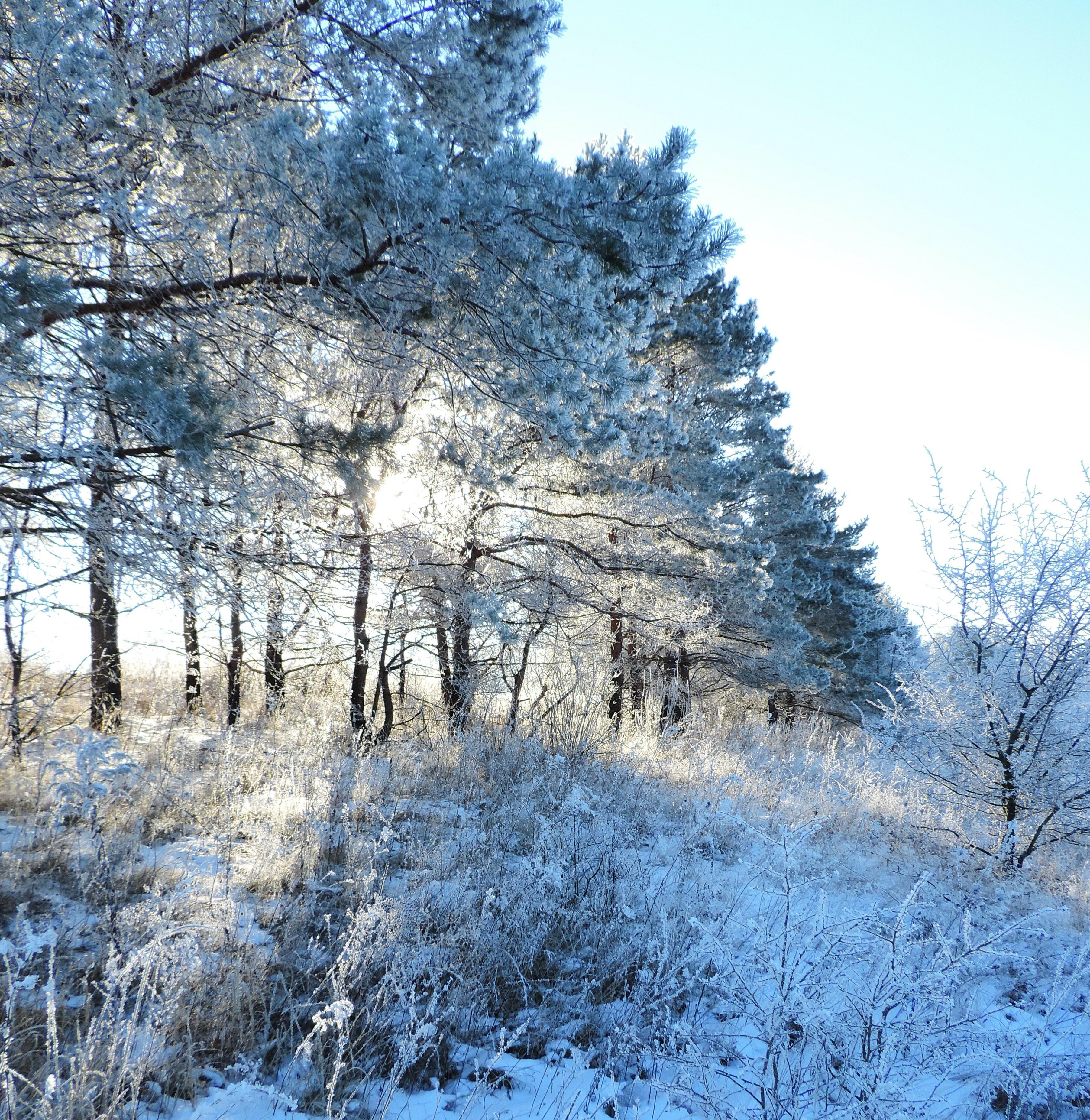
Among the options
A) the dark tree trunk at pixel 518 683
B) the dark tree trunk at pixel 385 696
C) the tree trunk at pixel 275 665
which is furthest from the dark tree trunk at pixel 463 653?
the tree trunk at pixel 275 665

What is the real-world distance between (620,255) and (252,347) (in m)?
2.53

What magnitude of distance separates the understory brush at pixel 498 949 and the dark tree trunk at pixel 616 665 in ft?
13.9

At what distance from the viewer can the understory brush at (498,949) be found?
2.14m

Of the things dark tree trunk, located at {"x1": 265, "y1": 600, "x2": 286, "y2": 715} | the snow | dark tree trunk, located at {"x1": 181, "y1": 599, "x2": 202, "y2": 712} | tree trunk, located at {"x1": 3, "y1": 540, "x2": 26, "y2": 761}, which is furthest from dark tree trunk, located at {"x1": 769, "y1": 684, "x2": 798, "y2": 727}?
tree trunk, located at {"x1": 3, "y1": 540, "x2": 26, "y2": 761}

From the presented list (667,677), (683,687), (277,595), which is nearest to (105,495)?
(277,595)

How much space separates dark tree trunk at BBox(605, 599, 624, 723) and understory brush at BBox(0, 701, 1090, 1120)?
13.9 feet

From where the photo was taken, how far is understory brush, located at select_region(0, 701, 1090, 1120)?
2.14 metres

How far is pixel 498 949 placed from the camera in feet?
9.49

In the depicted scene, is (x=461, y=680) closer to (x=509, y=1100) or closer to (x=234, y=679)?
(x=234, y=679)

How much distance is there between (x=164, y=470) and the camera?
389 centimetres

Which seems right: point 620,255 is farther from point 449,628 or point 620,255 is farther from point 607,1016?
point 449,628

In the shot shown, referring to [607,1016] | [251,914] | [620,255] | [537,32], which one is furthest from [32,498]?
[537,32]

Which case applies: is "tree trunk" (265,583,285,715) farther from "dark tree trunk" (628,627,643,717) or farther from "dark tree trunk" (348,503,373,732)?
"dark tree trunk" (628,627,643,717)

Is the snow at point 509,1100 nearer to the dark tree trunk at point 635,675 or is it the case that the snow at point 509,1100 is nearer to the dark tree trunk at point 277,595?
the dark tree trunk at point 277,595
